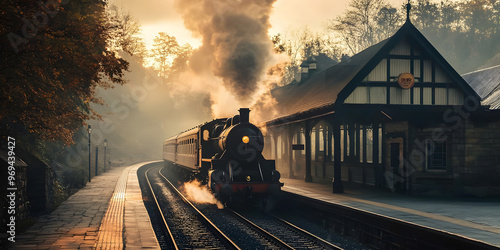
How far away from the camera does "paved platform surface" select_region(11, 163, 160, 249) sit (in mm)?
9281

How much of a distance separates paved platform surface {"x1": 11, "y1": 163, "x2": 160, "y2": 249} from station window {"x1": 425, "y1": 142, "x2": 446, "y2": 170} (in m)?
10.4

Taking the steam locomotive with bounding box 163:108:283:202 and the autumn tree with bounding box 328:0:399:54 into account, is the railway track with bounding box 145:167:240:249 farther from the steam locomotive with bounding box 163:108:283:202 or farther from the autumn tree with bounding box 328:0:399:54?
the autumn tree with bounding box 328:0:399:54

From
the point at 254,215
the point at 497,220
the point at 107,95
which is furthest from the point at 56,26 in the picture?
the point at 107,95

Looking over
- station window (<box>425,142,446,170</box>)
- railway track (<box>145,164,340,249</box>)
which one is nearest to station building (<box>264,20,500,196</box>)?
station window (<box>425,142,446,170</box>)

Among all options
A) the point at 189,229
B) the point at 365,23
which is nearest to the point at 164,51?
the point at 365,23

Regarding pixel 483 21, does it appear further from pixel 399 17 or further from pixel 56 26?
pixel 56 26

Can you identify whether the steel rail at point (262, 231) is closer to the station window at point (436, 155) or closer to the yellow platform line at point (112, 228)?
the yellow platform line at point (112, 228)

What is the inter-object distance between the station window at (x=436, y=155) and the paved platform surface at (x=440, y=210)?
4.69 feet

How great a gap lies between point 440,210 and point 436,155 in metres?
4.97

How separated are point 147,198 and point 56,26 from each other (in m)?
11.3

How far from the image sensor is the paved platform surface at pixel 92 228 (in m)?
9.28

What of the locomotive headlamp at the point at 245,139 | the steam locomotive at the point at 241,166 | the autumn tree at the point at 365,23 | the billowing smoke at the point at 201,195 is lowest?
the billowing smoke at the point at 201,195

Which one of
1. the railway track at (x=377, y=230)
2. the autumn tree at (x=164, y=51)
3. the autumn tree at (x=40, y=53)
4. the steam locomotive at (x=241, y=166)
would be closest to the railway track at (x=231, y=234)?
the steam locomotive at (x=241, y=166)

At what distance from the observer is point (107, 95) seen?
259ft
